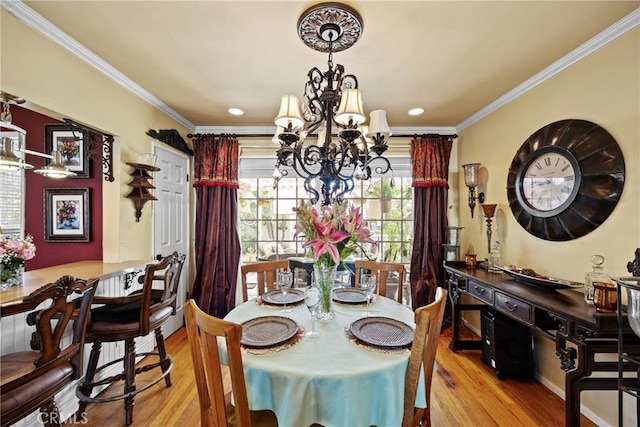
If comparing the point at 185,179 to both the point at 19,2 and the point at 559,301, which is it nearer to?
the point at 19,2

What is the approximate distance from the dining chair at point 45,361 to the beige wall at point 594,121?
2989mm

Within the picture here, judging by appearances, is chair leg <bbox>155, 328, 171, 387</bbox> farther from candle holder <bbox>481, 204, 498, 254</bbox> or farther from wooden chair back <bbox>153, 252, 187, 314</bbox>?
candle holder <bbox>481, 204, 498, 254</bbox>

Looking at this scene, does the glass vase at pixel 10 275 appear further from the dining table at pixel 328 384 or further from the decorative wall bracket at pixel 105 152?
the dining table at pixel 328 384

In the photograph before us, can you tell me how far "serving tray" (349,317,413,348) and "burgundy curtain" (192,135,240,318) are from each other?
2.25 metres

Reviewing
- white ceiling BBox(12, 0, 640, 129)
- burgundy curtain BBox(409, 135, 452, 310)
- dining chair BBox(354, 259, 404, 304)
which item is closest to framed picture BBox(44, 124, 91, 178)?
white ceiling BBox(12, 0, 640, 129)

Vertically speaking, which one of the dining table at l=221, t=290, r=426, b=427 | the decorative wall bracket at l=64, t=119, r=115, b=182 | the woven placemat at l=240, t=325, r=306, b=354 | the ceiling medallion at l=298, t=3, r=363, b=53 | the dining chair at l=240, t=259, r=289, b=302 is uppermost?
the ceiling medallion at l=298, t=3, r=363, b=53

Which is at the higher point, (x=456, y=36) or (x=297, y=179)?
(x=456, y=36)

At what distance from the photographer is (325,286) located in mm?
1653

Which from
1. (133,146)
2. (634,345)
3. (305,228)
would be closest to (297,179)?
(133,146)

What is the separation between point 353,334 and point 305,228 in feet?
1.97

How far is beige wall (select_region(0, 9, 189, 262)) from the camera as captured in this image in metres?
1.54

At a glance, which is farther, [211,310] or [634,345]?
[211,310]

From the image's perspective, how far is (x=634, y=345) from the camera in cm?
146

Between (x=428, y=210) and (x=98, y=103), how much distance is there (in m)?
3.34
